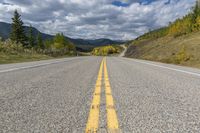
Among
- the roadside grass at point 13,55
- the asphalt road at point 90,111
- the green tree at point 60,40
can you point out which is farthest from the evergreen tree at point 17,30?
the asphalt road at point 90,111

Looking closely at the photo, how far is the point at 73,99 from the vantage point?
3484mm

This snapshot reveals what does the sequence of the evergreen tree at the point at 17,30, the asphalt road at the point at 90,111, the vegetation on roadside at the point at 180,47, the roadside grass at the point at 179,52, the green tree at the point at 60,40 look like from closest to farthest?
the asphalt road at the point at 90,111 → the roadside grass at the point at 179,52 → the vegetation on roadside at the point at 180,47 → the evergreen tree at the point at 17,30 → the green tree at the point at 60,40

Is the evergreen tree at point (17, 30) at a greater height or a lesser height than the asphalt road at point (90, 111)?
greater

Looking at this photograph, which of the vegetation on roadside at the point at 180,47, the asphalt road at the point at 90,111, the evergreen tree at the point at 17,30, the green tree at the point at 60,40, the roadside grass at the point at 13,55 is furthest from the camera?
the green tree at the point at 60,40

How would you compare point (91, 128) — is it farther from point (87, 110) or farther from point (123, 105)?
point (123, 105)

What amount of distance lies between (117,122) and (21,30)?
4892 centimetres

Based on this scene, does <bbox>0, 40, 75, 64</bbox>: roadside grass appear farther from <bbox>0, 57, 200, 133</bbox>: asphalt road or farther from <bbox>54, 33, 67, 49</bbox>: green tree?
<bbox>54, 33, 67, 49</bbox>: green tree

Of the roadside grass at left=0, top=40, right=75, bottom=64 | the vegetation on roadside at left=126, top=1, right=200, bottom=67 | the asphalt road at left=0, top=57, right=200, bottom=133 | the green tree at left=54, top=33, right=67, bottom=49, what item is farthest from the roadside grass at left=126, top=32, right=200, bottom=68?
the green tree at left=54, top=33, right=67, bottom=49

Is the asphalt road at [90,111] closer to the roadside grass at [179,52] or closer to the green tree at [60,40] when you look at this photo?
the roadside grass at [179,52]

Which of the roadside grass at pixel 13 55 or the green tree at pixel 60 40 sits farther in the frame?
the green tree at pixel 60 40

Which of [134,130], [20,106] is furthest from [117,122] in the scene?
[20,106]

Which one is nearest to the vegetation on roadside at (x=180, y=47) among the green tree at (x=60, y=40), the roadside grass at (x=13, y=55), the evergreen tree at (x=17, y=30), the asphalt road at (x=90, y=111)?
the asphalt road at (x=90, y=111)

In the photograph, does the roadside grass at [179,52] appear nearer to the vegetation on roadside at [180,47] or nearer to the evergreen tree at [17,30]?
the vegetation on roadside at [180,47]

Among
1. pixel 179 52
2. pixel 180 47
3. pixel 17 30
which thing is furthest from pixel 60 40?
pixel 179 52
